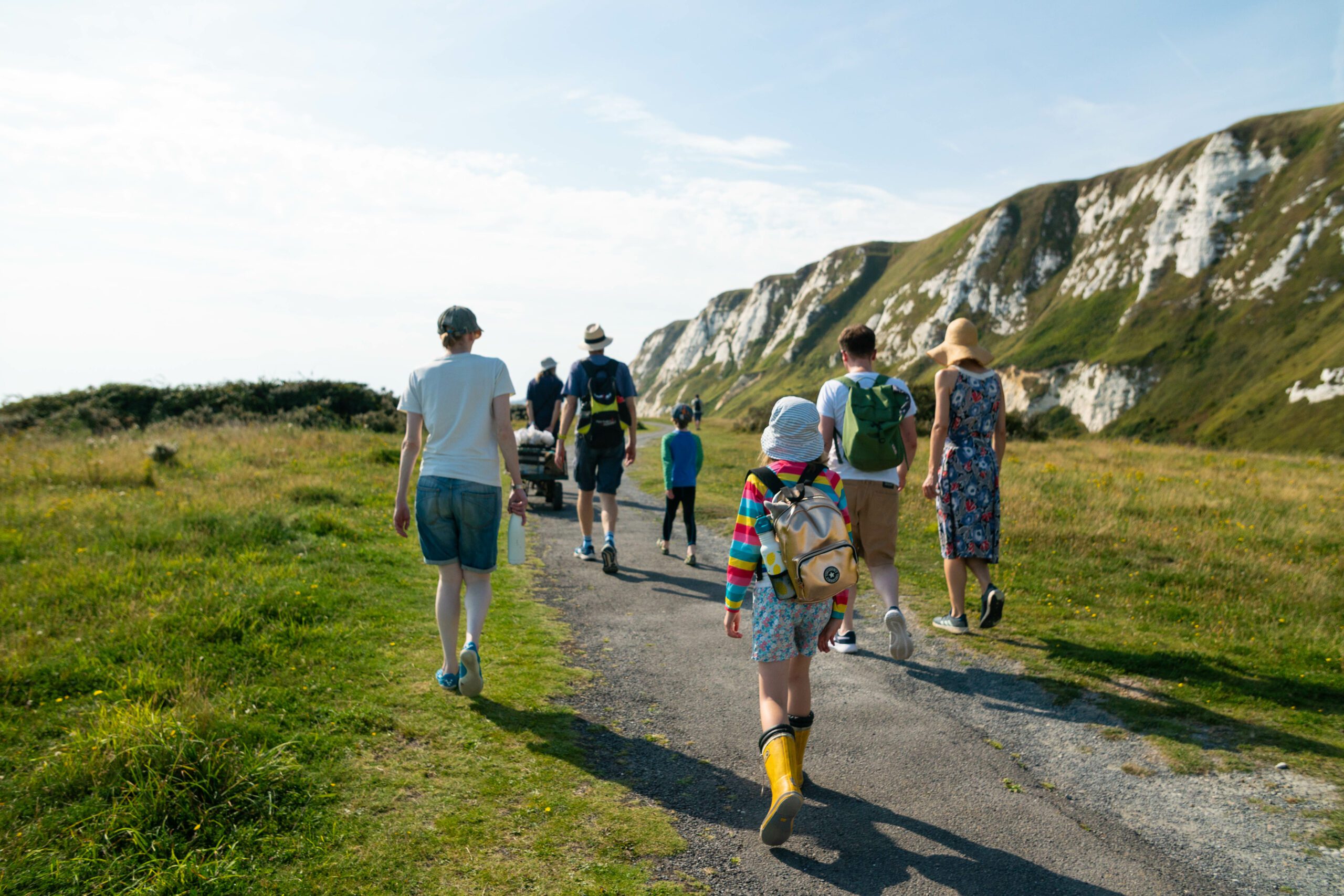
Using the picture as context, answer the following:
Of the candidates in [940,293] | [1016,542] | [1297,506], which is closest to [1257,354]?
[940,293]

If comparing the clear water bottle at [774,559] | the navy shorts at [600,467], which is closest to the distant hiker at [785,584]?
the clear water bottle at [774,559]

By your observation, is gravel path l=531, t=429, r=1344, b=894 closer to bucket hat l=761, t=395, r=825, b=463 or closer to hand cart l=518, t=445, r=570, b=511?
bucket hat l=761, t=395, r=825, b=463

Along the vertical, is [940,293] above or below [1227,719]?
above

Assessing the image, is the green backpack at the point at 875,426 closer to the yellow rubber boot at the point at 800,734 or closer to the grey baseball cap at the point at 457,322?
the yellow rubber boot at the point at 800,734

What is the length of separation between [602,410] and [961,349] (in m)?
3.92

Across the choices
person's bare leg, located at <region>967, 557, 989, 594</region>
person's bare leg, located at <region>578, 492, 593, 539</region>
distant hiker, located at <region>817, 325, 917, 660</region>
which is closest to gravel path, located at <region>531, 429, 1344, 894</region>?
person's bare leg, located at <region>967, 557, 989, 594</region>

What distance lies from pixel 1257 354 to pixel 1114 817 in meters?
100

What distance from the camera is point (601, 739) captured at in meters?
4.66

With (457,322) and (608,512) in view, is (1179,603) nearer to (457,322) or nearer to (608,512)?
(608,512)

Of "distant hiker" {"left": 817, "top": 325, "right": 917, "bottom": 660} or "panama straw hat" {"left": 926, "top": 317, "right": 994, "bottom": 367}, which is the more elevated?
"panama straw hat" {"left": 926, "top": 317, "right": 994, "bottom": 367}

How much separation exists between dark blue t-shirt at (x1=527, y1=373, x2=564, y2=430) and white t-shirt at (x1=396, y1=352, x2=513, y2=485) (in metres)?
7.77

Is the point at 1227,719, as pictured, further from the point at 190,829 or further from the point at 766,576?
the point at 190,829

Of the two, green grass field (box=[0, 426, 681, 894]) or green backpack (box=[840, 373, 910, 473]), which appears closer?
green grass field (box=[0, 426, 681, 894])

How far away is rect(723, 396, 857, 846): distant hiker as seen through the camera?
3.61 m
